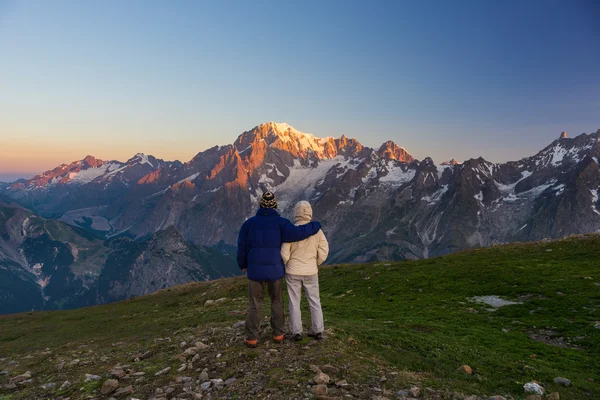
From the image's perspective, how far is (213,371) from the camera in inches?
523

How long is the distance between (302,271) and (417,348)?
6193 millimetres

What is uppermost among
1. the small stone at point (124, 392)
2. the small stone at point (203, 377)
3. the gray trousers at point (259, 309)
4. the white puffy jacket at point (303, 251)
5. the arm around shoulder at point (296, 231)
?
the arm around shoulder at point (296, 231)

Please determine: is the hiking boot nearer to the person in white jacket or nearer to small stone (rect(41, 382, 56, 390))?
the person in white jacket

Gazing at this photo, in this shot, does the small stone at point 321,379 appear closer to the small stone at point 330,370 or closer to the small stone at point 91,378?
the small stone at point 330,370

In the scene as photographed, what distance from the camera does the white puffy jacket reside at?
15602 millimetres

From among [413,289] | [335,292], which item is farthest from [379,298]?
[335,292]

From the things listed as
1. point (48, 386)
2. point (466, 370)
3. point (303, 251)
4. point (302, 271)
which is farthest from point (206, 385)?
point (466, 370)

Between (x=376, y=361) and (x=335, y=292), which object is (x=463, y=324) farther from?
(x=335, y=292)

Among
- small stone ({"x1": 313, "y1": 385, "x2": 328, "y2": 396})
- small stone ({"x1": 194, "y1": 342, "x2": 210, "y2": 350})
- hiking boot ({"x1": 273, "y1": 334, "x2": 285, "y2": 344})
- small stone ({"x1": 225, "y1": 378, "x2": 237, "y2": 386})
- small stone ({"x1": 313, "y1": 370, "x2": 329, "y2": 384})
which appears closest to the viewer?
small stone ({"x1": 313, "y1": 385, "x2": 328, "y2": 396})

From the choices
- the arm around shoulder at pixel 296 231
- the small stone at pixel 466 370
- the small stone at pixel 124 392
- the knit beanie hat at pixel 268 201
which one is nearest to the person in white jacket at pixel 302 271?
the arm around shoulder at pixel 296 231

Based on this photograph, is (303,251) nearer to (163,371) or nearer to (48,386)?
(163,371)

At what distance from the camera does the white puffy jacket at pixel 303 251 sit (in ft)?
51.2

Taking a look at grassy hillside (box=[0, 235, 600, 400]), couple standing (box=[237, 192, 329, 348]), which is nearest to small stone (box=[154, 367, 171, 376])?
grassy hillside (box=[0, 235, 600, 400])

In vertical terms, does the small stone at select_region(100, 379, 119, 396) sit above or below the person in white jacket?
below
